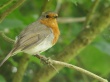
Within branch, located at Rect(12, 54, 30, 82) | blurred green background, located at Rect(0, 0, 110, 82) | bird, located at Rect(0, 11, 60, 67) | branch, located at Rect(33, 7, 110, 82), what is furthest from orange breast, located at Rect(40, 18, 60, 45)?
branch, located at Rect(33, 7, 110, 82)

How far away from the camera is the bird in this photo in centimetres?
456

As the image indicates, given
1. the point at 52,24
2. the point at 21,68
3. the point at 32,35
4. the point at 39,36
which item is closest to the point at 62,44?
the point at 21,68

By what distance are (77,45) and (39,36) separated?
992mm

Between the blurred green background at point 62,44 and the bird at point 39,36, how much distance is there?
1.26 ft

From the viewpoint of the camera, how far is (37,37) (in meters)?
4.75

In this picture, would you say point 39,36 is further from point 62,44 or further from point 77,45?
point 62,44

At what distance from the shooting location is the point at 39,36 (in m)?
4.78

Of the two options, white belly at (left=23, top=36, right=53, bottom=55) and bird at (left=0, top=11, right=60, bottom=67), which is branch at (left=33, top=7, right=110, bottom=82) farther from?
white belly at (left=23, top=36, right=53, bottom=55)

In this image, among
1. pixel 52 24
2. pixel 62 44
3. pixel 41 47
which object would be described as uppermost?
pixel 52 24

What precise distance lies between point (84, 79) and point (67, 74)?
0.26 meters

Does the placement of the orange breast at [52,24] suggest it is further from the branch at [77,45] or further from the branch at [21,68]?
the branch at [77,45]

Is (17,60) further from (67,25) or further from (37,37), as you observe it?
(67,25)

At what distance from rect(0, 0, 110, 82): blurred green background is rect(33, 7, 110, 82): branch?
0.14 m

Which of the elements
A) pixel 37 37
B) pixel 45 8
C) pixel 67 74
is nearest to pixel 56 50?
pixel 67 74
